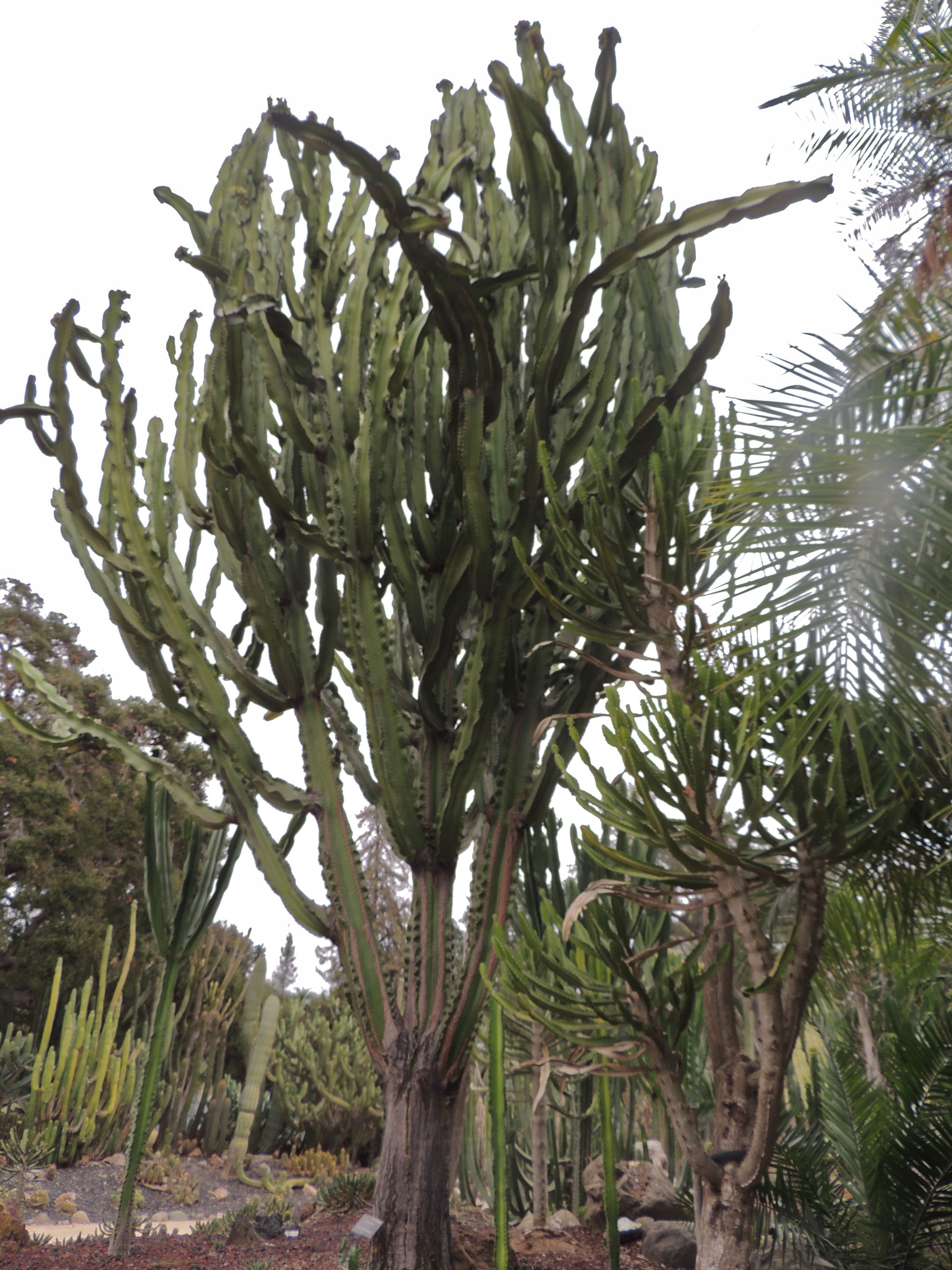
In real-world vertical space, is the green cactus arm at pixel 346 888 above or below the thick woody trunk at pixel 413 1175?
above

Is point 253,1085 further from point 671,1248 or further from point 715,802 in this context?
point 715,802

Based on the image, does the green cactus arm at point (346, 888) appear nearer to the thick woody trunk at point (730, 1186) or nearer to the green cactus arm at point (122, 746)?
the green cactus arm at point (122, 746)

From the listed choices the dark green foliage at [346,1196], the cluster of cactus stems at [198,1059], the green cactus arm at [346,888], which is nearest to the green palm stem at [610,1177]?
the green cactus arm at [346,888]

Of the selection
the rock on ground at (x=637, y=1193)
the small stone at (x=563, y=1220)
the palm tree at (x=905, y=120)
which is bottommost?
the small stone at (x=563, y=1220)

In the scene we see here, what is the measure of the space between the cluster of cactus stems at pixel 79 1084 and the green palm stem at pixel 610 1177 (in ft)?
16.8

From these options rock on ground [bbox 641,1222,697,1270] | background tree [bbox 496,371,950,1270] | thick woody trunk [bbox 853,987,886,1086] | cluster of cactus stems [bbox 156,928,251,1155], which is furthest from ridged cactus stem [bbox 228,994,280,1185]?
background tree [bbox 496,371,950,1270]

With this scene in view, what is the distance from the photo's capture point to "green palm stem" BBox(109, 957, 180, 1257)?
13.4ft

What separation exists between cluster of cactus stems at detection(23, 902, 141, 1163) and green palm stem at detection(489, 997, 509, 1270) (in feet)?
16.4

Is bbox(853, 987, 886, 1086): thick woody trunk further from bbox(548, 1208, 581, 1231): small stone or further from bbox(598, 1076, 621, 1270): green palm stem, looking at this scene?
bbox(598, 1076, 621, 1270): green palm stem

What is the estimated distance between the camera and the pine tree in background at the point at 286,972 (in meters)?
19.6

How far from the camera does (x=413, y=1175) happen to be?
9.53ft

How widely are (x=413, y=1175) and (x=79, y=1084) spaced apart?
5978 millimetres

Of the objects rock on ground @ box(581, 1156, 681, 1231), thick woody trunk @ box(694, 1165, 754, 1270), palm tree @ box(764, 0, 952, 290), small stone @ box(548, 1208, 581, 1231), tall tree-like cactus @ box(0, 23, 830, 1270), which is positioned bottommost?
small stone @ box(548, 1208, 581, 1231)

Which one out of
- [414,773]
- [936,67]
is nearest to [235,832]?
→ [414,773]
